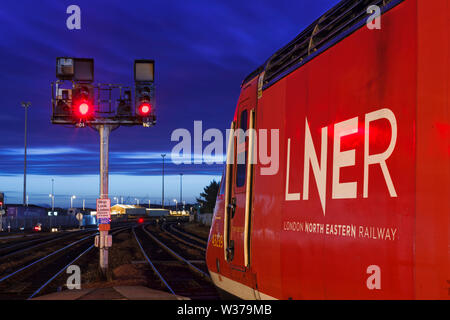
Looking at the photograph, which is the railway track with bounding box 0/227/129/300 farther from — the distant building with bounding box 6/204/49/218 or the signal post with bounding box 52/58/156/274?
the distant building with bounding box 6/204/49/218

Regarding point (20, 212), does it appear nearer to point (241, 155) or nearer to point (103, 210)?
point (103, 210)

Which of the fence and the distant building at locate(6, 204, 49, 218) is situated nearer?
the fence

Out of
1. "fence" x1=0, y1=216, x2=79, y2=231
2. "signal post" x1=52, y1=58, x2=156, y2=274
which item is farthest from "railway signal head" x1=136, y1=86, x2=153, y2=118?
"fence" x1=0, y1=216, x2=79, y2=231

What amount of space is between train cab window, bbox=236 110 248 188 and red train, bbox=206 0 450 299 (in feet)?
0.61

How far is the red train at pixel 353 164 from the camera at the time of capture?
399 centimetres

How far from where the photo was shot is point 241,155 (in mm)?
8273

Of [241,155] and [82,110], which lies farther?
[82,110]

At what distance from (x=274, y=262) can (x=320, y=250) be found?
1.25 meters

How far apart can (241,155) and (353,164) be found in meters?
3.46

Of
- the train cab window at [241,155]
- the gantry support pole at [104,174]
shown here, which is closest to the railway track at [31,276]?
the gantry support pole at [104,174]

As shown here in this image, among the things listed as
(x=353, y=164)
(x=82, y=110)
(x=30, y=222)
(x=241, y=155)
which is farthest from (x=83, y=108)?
(x=30, y=222)

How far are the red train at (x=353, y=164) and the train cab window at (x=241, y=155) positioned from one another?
0.19 meters

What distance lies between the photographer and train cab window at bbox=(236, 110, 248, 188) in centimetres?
809

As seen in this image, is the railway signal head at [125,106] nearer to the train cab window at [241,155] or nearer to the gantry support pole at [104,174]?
the gantry support pole at [104,174]
